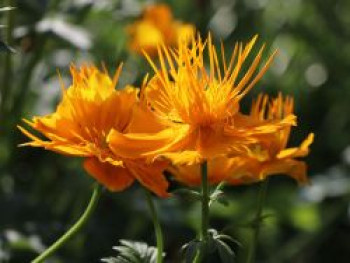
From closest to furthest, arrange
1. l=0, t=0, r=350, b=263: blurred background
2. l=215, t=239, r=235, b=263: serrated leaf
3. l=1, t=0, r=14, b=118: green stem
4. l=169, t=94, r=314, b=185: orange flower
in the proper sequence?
l=215, t=239, r=235, b=263: serrated leaf, l=169, t=94, r=314, b=185: orange flower, l=1, t=0, r=14, b=118: green stem, l=0, t=0, r=350, b=263: blurred background

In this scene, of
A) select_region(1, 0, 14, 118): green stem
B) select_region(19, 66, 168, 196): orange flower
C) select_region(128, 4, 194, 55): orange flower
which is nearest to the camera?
select_region(19, 66, 168, 196): orange flower

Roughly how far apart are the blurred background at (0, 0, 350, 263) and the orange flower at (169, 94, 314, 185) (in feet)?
0.41

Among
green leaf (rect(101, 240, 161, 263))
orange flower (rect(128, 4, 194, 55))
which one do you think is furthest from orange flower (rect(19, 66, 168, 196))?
orange flower (rect(128, 4, 194, 55))

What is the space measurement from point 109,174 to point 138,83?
195 cm

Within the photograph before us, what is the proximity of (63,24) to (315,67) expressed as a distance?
5.36 ft

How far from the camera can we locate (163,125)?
1.43 metres

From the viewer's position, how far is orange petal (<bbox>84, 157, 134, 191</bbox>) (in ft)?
4.62

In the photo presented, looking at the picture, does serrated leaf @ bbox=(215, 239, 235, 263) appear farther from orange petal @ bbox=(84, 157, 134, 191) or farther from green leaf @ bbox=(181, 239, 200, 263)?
orange petal @ bbox=(84, 157, 134, 191)

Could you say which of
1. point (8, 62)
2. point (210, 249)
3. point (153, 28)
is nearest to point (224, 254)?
point (210, 249)

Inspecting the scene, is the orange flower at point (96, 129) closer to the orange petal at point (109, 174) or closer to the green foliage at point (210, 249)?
the orange petal at point (109, 174)

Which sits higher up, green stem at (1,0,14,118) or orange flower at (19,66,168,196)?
green stem at (1,0,14,118)

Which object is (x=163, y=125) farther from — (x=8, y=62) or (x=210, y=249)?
(x=8, y=62)

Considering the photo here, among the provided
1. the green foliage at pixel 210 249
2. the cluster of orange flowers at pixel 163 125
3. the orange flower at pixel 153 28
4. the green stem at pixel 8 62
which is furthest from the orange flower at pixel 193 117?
the orange flower at pixel 153 28

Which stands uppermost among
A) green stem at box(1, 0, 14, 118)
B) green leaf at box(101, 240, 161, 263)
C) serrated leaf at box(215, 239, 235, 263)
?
green stem at box(1, 0, 14, 118)
